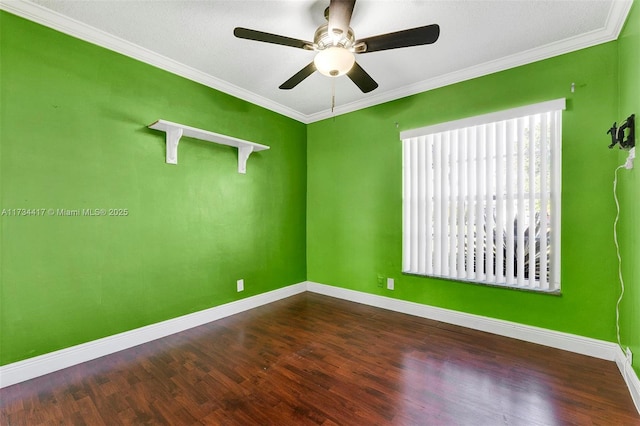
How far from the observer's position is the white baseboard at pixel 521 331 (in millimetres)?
2053

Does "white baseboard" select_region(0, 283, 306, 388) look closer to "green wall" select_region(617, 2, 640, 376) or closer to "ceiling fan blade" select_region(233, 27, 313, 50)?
"ceiling fan blade" select_region(233, 27, 313, 50)

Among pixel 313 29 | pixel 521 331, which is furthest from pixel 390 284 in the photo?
pixel 313 29

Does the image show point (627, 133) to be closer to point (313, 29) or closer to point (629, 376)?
point (629, 376)

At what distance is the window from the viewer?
2496mm

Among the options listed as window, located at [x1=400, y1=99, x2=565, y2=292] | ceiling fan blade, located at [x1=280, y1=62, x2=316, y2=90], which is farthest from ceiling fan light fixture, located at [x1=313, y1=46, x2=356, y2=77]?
window, located at [x1=400, y1=99, x2=565, y2=292]

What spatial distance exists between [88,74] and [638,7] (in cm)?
395

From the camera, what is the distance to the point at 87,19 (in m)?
2.16

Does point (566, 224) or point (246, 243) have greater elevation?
point (566, 224)

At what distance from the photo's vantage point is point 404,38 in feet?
5.87

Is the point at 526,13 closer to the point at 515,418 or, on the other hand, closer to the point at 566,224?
the point at 566,224

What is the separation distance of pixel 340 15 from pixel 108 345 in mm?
3111

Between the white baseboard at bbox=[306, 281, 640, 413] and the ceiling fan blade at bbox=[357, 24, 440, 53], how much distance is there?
8.27ft

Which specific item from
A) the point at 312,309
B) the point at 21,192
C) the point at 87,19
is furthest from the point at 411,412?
the point at 87,19

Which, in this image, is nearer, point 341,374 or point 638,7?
point 638,7
